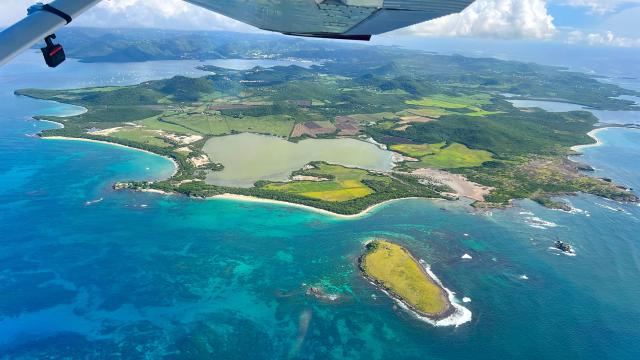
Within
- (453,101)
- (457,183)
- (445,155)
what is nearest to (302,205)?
(457,183)

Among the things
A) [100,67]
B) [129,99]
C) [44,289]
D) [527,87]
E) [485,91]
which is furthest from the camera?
[100,67]

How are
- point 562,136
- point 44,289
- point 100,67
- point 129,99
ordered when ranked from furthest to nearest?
point 100,67 → point 129,99 → point 562,136 → point 44,289

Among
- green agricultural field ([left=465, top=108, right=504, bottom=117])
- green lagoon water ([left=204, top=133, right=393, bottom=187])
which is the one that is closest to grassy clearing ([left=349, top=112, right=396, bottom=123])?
green lagoon water ([left=204, top=133, right=393, bottom=187])

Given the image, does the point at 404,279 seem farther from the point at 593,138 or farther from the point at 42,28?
the point at 593,138

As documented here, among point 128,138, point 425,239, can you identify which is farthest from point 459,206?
point 128,138

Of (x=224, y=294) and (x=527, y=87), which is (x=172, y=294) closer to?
(x=224, y=294)

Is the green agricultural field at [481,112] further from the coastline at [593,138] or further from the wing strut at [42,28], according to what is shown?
the wing strut at [42,28]

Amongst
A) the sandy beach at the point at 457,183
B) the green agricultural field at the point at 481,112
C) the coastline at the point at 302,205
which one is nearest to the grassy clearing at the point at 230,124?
the sandy beach at the point at 457,183
